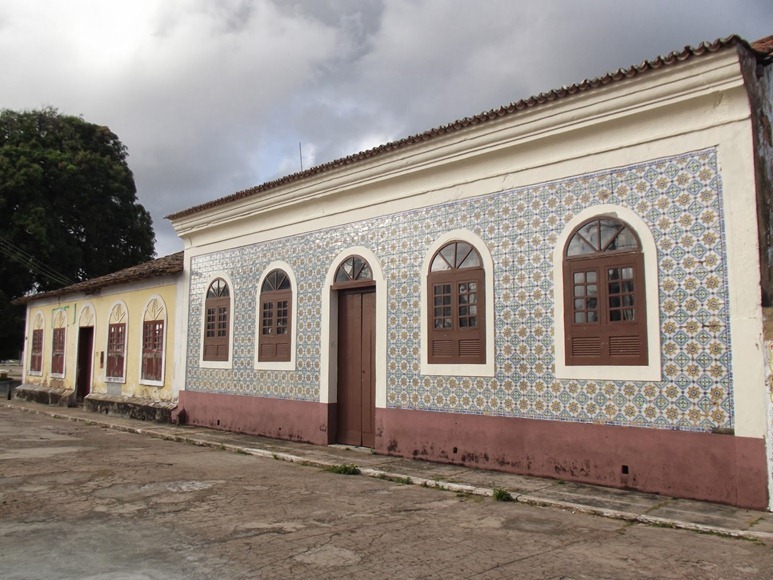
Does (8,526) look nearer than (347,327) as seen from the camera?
Yes

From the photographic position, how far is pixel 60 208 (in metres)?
26.0

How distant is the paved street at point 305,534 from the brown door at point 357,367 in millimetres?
2191

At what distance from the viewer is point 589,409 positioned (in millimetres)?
7105

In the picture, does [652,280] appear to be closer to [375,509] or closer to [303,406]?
[375,509]

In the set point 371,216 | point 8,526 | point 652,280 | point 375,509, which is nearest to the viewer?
point 8,526

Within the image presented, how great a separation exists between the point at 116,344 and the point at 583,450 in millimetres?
13188

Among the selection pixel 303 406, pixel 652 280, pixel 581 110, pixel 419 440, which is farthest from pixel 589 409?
pixel 303 406

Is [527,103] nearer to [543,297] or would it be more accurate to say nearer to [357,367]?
[543,297]

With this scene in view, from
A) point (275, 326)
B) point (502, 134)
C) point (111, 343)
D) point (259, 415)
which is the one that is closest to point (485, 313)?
point (502, 134)

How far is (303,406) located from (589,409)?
5121 mm

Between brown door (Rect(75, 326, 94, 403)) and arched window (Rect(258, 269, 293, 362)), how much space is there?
9152mm

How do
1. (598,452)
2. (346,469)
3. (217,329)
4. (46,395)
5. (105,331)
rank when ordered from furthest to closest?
(46,395) → (105,331) → (217,329) → (346,469) → (598,452)

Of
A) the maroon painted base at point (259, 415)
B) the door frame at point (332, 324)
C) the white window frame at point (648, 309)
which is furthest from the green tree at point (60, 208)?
the white window frame at point (648, 309)

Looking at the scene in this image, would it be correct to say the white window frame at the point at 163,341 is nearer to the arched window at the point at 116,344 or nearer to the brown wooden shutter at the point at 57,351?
the arched window at the point at 116,344
